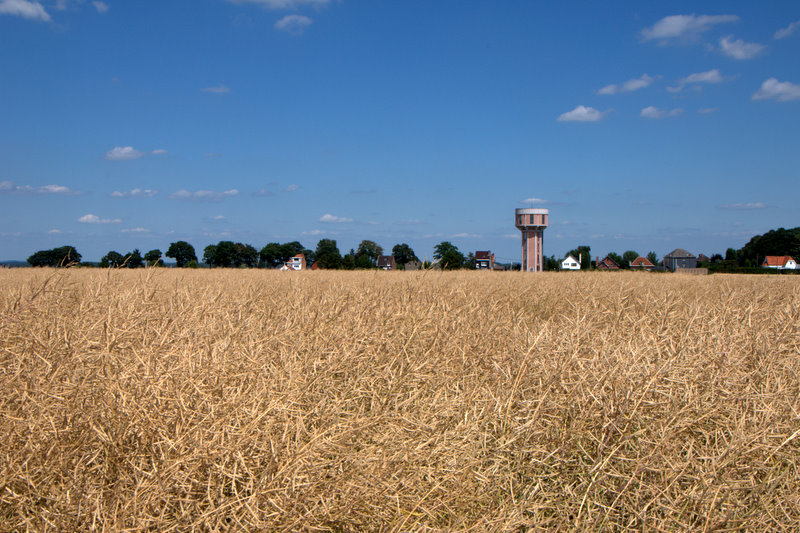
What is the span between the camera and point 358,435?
88.7 inches

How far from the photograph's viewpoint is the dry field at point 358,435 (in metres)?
1.76

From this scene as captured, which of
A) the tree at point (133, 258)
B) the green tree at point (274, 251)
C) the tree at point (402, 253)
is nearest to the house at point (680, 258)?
the tree at point (402, 253)

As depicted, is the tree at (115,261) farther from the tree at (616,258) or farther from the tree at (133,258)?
the tree at (616,258)

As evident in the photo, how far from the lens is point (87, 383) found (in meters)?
2.08

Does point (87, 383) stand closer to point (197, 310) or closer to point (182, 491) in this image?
point (182, 491)

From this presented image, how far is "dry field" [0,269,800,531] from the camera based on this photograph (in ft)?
5.78

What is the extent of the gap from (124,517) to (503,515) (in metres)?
1.35

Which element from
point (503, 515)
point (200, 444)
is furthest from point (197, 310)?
point (503, 515)

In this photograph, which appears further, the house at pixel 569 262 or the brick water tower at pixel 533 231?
the house at pixel 569 262

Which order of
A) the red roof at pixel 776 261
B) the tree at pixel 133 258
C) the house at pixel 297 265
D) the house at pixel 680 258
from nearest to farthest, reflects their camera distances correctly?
the tree at pixel 133 258, the house at pixel 297 265, the red roof at pixel 776 261, the house at pixel 680 258

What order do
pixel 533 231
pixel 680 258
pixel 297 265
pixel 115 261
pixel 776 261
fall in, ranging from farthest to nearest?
pixel 680 258 < pixel 776 261 < pixel 297 265 < pixel 533 231 < pixel 115 261

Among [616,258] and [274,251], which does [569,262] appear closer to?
[616,258]

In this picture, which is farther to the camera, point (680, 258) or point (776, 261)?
point (680, 258)

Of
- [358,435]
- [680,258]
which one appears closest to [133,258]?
[358,435]
